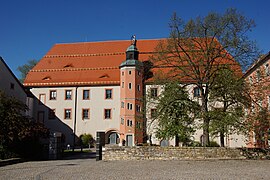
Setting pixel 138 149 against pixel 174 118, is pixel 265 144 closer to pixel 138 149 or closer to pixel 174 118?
pixel 174 118

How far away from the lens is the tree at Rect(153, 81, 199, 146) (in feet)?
76.9

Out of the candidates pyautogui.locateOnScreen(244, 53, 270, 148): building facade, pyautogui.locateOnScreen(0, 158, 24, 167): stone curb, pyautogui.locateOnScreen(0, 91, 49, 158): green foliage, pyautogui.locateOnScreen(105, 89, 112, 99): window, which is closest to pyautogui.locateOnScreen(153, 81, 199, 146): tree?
pyautogui.locateOnScreen(244, 53, 270, 148): building facade

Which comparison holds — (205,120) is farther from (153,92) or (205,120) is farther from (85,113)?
(85,113)

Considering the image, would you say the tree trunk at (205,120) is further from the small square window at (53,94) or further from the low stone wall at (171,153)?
the small square window at (53,94)

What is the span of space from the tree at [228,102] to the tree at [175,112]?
1.82 m

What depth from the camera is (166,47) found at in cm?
2494

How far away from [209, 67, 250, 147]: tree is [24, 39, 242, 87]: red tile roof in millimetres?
20978

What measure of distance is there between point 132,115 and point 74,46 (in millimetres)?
16690

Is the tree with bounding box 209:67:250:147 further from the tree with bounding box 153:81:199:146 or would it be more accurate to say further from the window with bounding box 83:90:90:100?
the window with bounding box 83:90:90:100

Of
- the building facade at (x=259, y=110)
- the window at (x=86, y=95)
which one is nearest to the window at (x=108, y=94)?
the window at (x=86, y=95)

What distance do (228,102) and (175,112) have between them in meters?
3.70

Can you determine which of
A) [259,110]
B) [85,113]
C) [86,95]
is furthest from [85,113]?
[259,110]

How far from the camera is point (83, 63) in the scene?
46.3m

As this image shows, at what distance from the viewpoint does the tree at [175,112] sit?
23.5 meters
